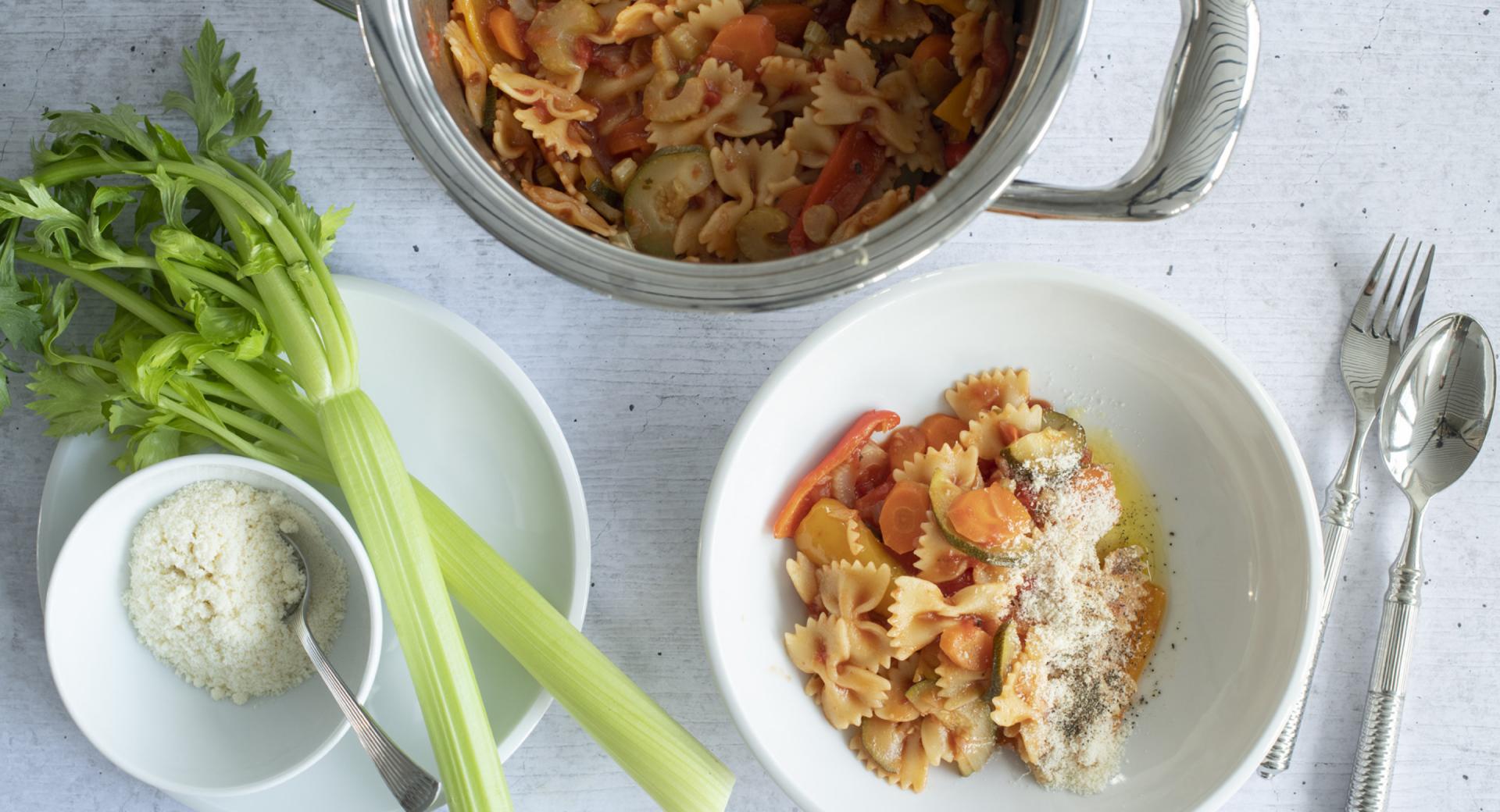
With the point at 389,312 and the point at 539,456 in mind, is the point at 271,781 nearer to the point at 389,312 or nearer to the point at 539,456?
the point at 539,456

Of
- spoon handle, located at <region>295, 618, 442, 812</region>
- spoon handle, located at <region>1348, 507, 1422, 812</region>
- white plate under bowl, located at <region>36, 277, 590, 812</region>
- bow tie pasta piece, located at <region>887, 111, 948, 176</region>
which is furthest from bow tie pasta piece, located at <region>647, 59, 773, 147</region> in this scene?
spoon handle, located at <region>1348, 507, 1422, 812</region>

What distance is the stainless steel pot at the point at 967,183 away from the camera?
1.17 m

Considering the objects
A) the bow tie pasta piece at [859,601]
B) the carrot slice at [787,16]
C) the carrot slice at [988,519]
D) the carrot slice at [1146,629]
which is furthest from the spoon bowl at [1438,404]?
the carrot slice at [787,16]

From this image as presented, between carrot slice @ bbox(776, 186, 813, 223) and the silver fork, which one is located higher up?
carrot slice @ bbox(776, 186, 813, 223)

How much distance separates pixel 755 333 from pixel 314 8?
882 mm

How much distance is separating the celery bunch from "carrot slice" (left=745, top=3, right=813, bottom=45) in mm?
670

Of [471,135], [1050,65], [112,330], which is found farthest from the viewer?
[112,330]

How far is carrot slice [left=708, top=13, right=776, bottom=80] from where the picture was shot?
141 centimetres

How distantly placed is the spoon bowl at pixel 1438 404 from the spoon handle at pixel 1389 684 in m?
0.08

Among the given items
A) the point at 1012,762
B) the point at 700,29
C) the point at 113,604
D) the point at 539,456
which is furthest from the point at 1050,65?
the point at 113,604

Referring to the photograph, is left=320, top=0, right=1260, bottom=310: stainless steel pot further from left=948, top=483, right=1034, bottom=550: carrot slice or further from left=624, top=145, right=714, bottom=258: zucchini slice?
left=948, top=483, right=1034, bottom=550: carrot slice

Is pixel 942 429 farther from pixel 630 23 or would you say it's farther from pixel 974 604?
pixel 630 23

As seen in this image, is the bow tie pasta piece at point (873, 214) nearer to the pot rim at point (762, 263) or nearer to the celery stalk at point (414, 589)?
the pot rim at point (762, 263)

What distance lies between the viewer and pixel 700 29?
4.68ft
